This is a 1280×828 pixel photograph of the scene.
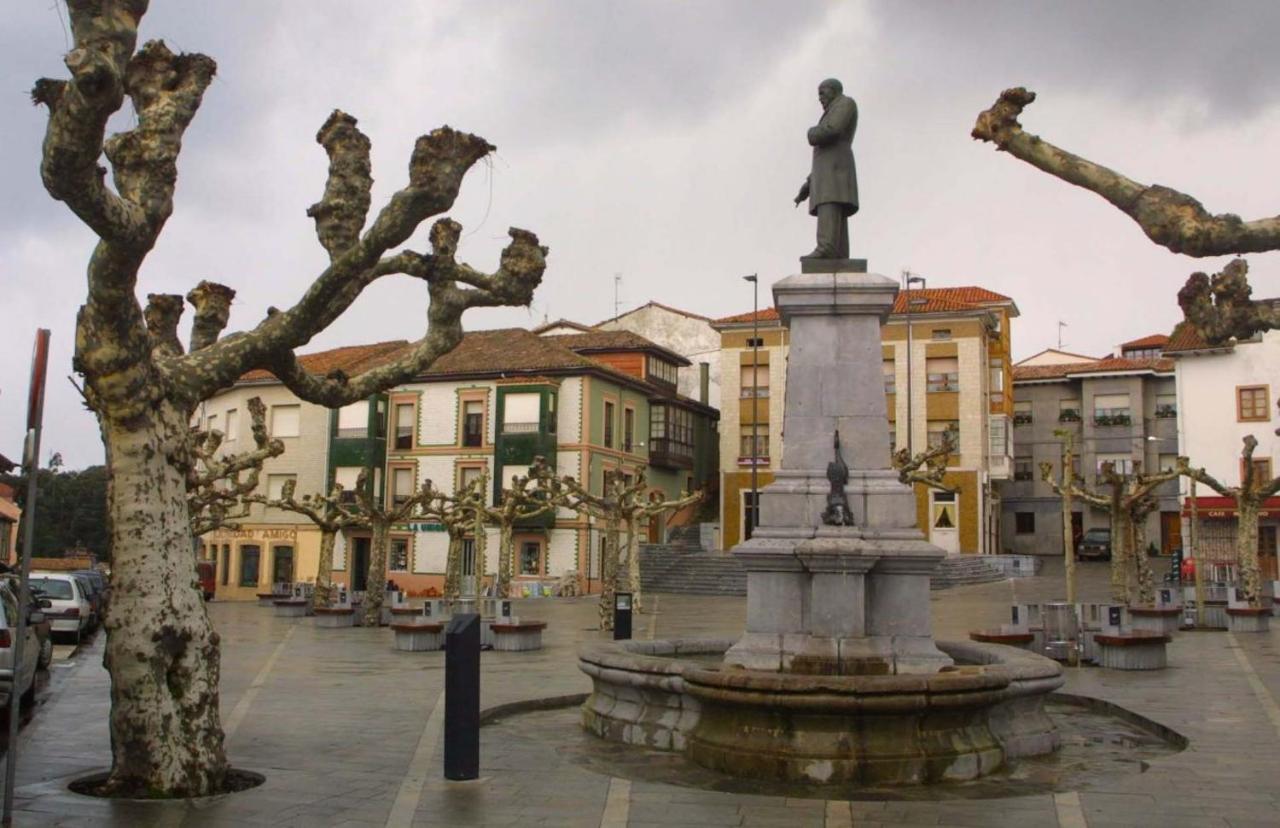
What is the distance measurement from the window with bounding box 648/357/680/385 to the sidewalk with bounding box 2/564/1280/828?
40.3m

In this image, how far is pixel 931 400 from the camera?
54.2m

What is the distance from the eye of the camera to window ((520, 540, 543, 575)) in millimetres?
50312

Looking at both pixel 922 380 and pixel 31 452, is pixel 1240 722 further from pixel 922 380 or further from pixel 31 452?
pixel 922 380

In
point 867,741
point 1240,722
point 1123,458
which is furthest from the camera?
point 1123,458

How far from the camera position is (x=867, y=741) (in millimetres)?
8984

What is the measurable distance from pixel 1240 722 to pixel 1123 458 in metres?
52.3

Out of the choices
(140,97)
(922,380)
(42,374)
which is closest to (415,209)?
(140,97)

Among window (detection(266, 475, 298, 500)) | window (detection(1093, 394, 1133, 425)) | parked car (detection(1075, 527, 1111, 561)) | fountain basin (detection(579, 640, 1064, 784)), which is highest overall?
window (detection(1093, 394, 1133, 425))

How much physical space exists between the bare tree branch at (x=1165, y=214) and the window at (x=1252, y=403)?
4640 centimetres

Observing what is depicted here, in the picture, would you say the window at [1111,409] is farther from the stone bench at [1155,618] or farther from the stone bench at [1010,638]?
the stone bench at [1010,638]

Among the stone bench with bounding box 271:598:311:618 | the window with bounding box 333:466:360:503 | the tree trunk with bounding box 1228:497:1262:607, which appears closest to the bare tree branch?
the tree trunk with bounding box 1228:497:1262:607

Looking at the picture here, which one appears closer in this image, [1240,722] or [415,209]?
[415,209]

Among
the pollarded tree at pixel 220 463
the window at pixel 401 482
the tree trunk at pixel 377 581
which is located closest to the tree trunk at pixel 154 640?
the pollarded tree at pixel 220 463

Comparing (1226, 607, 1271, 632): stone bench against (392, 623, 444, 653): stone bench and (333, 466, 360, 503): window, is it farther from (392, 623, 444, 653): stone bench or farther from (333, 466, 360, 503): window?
(333, 466, 360, 503): window
